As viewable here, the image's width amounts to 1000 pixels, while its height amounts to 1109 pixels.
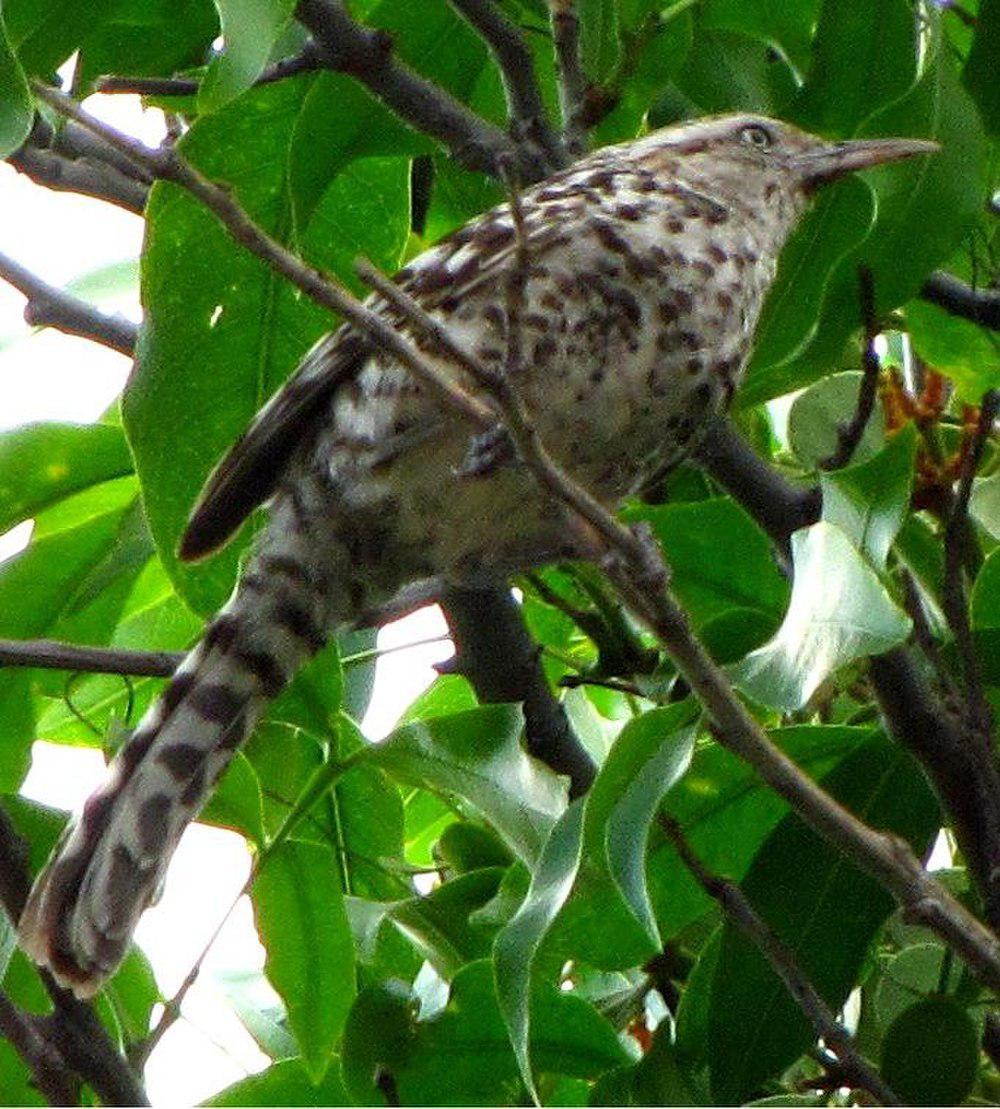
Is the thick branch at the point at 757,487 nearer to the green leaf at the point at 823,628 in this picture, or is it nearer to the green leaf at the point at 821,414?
the green leaf at the point at 821,414

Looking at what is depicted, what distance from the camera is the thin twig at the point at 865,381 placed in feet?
7.95

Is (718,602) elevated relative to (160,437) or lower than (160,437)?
lower

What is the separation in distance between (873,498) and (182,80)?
47.8 inches

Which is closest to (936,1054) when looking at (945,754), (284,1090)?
(945,754)

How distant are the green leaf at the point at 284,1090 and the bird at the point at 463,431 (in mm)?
375

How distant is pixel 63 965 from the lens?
2404 mm

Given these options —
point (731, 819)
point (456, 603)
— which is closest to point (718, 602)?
point (731, 819)

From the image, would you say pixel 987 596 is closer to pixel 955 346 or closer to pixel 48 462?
pixel 955 346

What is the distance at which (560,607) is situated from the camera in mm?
2953

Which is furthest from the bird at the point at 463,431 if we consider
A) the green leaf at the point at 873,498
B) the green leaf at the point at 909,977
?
the green leaf at the point at 909,977

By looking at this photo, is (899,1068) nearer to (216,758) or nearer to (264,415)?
(216,758)

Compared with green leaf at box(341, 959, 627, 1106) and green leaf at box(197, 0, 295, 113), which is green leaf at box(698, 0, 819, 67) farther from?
green leaf at box(341, 959, 627, 1106)

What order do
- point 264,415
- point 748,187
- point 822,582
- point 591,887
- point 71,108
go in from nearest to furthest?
point 71,108, point 822,582, point 591,887, point 264,415, point 748,187

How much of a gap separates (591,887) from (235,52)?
961 millimetres
